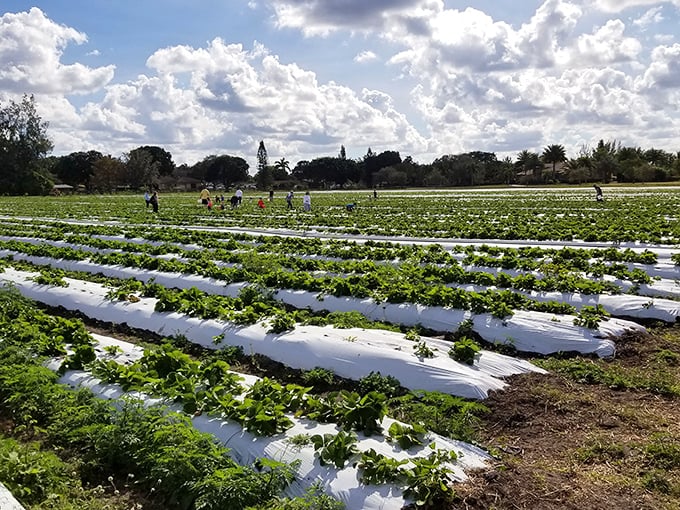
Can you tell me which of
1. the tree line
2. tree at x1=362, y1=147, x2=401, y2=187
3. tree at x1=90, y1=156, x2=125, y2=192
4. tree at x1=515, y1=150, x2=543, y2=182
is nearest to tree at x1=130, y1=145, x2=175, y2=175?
the tree line

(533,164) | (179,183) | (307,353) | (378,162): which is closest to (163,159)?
(179,183)

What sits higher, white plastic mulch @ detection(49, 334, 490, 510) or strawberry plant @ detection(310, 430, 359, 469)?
strawberry plant @ detection(310, 430, 359, 469)

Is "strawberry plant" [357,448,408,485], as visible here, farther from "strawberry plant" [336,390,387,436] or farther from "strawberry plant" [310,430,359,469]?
"strawberry plant" [336,390,387,436]

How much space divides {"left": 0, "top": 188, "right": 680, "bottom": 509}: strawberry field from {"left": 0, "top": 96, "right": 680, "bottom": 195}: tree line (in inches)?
2106

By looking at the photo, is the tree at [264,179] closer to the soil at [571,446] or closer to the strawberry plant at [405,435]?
the soil at [571,446]

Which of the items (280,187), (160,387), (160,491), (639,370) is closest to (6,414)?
(160,387)

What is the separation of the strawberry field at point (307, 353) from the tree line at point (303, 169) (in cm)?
5349

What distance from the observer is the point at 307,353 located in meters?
7.84

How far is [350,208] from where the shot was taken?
35.0 m

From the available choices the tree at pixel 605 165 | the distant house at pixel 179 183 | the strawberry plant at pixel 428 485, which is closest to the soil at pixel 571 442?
the strawberry plant at pixel 428 485

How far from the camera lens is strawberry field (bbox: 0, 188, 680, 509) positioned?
4.66 meters

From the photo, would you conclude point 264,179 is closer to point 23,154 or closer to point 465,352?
point 23,154

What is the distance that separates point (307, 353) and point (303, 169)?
121 m

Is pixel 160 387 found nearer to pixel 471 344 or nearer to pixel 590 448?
pixel 471 344
